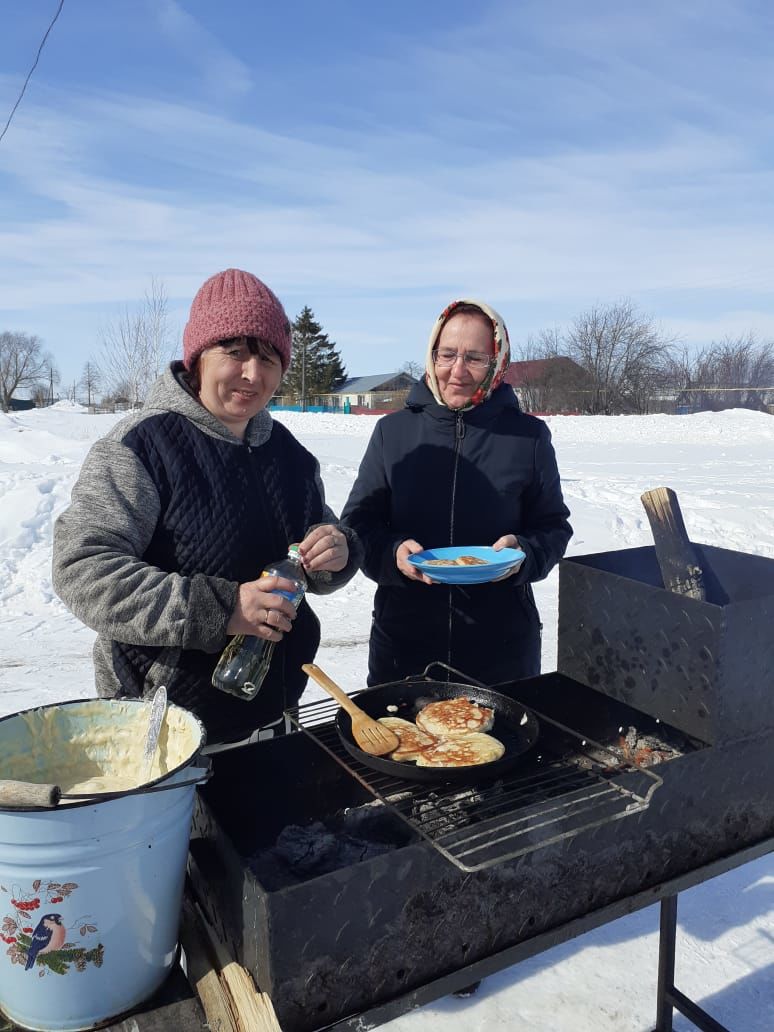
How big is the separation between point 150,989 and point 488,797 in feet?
2.68

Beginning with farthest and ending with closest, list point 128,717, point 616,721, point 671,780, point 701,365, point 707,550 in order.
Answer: point 701,365, point 707,550, point 616,721, point 671,780, point 128,717

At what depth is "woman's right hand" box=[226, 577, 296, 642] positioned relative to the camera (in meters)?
1.74

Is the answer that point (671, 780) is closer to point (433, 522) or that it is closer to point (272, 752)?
point (272, 752)

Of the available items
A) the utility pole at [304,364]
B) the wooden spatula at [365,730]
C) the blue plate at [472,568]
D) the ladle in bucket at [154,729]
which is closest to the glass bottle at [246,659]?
the wooden spatula at [365,730]

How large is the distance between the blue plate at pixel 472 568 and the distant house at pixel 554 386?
3504cm

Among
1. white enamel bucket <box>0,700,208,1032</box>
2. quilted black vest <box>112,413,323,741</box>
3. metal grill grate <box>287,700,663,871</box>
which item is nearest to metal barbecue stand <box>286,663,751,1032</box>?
metal grill grate <box>287,700,663,871</box>

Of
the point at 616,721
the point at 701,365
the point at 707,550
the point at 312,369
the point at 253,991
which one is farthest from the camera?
the point at 312,369

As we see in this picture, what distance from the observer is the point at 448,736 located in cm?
180

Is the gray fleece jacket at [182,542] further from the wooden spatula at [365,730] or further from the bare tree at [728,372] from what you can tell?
the bare tree at [728,372]

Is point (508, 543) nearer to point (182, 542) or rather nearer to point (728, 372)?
point (182, 542)

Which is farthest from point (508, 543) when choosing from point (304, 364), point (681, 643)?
point (304, 364)

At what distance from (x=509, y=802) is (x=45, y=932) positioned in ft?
3.00

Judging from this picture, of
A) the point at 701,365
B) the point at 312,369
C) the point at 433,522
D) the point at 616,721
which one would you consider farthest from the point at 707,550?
the point at 312,369

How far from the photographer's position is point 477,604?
2.84 metres
